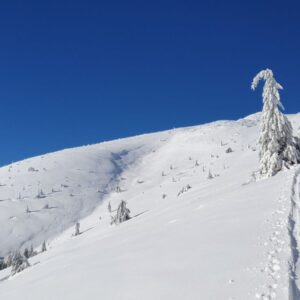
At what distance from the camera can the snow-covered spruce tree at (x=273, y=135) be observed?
43.3 meters

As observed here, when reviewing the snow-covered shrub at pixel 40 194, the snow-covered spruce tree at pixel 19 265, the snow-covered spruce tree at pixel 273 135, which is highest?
the snow-covered shrub at pixel 40 194

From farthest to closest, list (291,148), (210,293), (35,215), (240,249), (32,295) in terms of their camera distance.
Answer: (35,215)
(291,148)
(32,295)
(240,249)
(210,293)

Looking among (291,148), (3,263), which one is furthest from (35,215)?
(291,148)

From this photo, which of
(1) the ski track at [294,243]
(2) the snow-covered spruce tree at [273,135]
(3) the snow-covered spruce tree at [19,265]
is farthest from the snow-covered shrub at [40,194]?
(1) the ski track at [294,243]

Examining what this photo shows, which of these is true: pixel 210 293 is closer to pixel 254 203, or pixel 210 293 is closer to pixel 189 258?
pixel 189 258

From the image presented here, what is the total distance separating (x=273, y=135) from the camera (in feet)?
143

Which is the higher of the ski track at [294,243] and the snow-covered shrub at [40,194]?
the snow-covered shrub at [40,194]

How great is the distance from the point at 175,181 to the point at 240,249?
151 meters

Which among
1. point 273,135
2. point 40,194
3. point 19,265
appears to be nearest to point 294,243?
point 273,135

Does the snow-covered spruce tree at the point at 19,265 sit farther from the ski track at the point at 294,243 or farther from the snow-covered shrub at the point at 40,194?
the snow-covered shrub at the point at 40,194

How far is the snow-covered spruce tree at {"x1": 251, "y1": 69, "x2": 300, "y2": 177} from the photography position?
142 ft

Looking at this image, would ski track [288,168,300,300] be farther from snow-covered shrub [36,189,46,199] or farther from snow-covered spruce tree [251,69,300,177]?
snow-covered shrub [36,189,46,199]

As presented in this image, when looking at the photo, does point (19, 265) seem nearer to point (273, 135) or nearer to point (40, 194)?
point (273, 135)

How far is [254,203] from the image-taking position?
90.2 feet
